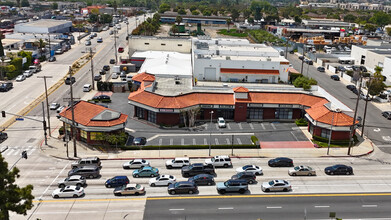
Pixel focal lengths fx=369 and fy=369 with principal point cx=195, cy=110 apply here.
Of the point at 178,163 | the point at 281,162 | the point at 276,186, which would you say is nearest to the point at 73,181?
the point at 178,163

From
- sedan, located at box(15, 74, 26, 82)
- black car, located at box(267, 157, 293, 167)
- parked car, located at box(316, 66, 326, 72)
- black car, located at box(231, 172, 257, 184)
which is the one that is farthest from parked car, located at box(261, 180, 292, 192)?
parked car, located at box(316, 66, 326, 72)

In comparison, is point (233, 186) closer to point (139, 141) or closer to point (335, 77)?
point (139, 141)

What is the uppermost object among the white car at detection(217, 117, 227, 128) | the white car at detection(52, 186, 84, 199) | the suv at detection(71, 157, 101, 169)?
the white car at detection(217, 117, 227, 128)

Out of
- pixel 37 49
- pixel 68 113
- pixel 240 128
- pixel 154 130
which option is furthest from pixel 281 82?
pixel 37 49

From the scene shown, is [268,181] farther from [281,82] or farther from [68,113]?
[281,82]

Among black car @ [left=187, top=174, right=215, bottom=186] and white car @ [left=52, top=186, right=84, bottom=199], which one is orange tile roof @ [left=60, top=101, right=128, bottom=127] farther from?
black car @ [left=187, top=174, right=215, bottom=186]

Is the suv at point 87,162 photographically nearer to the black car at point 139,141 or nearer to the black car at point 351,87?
the black car at point 139,141

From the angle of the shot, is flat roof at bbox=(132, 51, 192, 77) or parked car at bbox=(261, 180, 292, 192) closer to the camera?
parked car at bbox=(261, 180, 292, 192)

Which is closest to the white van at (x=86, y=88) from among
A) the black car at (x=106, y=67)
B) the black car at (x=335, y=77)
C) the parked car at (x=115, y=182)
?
the black car at (x=106, y=67)
